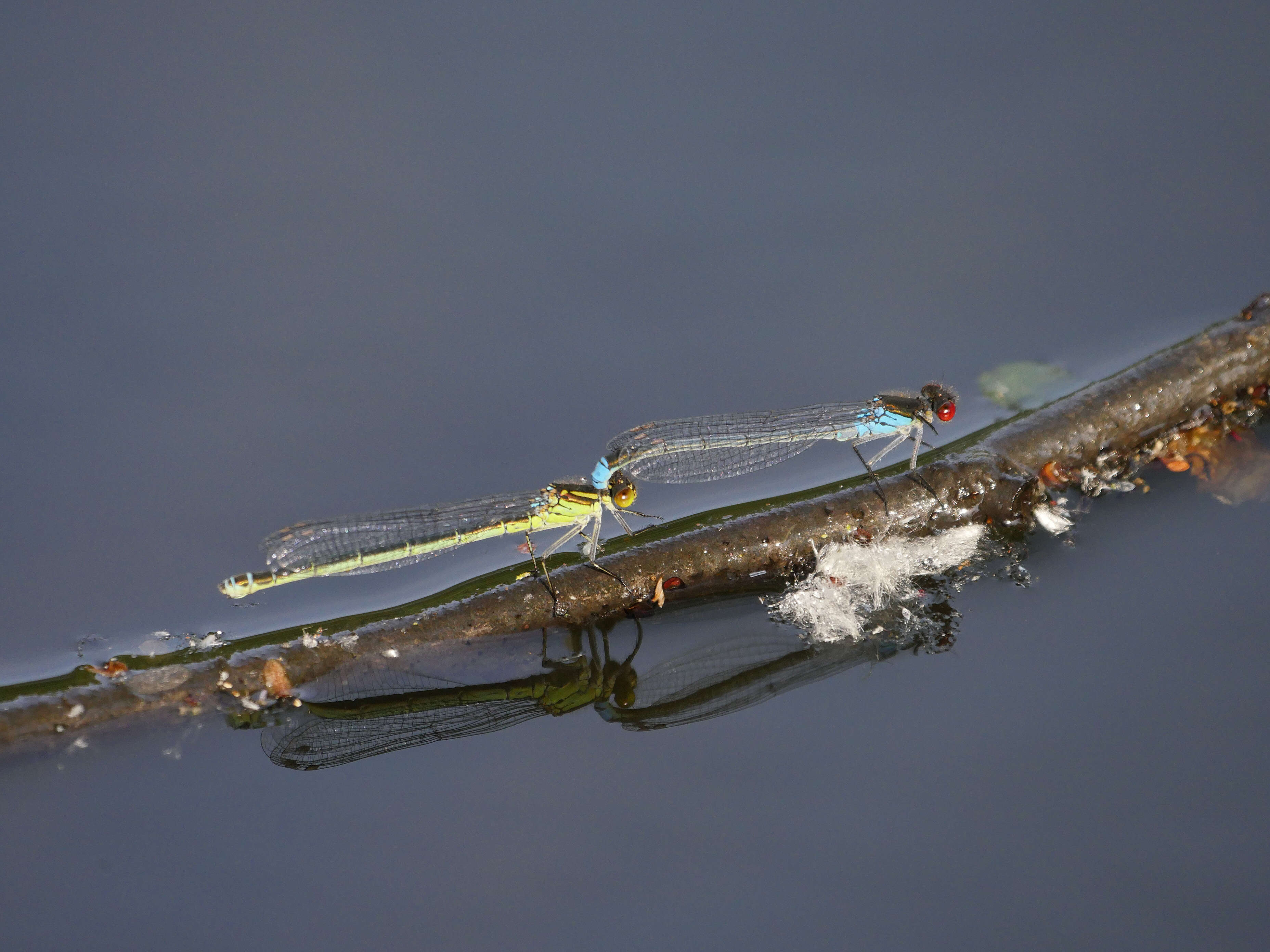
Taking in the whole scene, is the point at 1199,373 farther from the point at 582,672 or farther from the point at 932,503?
the point at 582,672

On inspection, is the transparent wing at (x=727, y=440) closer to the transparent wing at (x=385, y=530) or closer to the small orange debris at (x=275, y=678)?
the transparent wing at (x=385, y=530)

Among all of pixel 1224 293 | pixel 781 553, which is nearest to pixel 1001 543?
pixel 781 553

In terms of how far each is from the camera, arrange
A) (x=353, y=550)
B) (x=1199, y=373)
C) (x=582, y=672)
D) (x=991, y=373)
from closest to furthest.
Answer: (x=582, y=672) < (x=353, y=550) < (x=1199, y=373) < (x=991, y=373)

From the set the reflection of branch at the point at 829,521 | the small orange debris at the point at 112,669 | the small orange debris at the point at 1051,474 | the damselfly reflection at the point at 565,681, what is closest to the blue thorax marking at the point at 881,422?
the reflection of branch at the point at 829,521

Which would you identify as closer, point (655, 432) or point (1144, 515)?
point (1144, 515)

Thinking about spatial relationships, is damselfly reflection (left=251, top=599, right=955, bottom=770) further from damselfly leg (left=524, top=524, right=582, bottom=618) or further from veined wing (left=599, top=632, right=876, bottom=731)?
damselfly leg (left=524, top=524, right=582, bottom=618)

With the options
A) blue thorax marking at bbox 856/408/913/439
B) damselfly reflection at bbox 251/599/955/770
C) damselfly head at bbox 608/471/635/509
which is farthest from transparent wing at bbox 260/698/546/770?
blue thorax marking at bbox 856/408/913/439

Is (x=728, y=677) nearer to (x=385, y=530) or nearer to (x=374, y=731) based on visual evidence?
(x=374, y=731)
